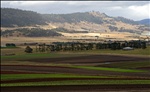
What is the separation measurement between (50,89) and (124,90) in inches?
335

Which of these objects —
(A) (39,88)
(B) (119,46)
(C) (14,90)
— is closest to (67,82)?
(A) (39,88)

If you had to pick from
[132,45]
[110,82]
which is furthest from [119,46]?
[110,82]

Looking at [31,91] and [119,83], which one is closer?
[31,91]

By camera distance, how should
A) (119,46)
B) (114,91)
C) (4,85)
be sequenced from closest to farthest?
1. (114,91)
2. (4,85)
3. (119,46)

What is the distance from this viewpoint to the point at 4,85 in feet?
141

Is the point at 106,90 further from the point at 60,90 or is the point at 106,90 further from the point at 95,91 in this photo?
the point at 60,90

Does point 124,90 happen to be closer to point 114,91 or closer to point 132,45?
point 114,91

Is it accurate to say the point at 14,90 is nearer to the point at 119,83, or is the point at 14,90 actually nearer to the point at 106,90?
the point at 106,90

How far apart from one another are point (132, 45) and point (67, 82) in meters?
111

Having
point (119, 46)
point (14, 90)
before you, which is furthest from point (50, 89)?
point (119, 46)

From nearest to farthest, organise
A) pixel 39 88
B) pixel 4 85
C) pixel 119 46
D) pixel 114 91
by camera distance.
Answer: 1. pixel 114 91
2. pixel 39 88
3. pixel 4 85
4. pixel 119 46

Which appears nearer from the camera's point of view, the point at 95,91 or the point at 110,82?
the point at 95,91

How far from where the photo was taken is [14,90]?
3884 centimetres

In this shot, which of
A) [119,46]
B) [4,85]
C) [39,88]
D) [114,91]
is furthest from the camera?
[119,46]
